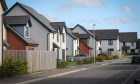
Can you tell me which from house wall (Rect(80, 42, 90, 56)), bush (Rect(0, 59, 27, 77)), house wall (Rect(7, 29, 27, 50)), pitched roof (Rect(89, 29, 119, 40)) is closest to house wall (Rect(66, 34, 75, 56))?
house wall (Rect(80, 42, 90, 56))

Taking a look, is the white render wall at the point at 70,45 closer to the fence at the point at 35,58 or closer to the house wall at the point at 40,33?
the house wall at the point at 40,33

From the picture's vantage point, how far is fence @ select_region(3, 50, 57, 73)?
3116cm

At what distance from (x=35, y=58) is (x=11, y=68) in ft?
18.0

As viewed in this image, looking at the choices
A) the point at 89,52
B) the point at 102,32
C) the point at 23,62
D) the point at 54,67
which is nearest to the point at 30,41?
the point at 54,67

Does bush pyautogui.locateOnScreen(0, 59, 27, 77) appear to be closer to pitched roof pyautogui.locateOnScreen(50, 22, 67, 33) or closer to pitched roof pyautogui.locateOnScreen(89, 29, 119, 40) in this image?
pitched roof pyautogui.locateOnScreen(50, 22, 67, 33)

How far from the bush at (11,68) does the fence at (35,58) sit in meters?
1.64

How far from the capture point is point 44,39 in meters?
54.2

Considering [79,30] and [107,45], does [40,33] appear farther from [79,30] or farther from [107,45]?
[107,45]

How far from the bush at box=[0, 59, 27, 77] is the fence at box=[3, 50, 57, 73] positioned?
5.39 feet

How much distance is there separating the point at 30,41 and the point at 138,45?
117 metres

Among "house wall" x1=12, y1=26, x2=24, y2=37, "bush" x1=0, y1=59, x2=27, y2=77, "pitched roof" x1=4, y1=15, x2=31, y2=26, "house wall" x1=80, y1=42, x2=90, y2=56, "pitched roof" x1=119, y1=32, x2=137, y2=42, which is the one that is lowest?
"bush" x1=0, y1=59, x2=27, y2=77

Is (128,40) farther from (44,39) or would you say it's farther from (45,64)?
(45,64)

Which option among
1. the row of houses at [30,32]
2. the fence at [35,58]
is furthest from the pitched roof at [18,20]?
the fence at [35,58]

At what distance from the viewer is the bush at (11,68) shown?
90.7 ft
